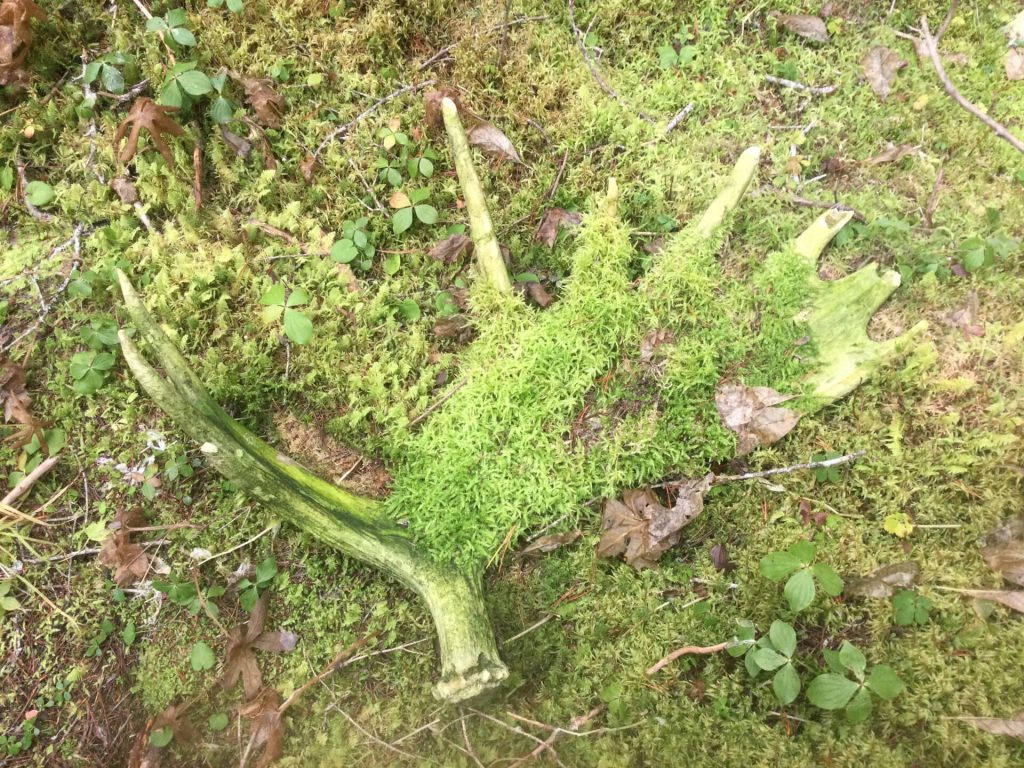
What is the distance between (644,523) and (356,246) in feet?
6.42

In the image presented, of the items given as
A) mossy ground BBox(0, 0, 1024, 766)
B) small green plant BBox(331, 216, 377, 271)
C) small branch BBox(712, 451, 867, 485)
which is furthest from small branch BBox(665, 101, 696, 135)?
small branch BBox(712, 451, 867, 485)

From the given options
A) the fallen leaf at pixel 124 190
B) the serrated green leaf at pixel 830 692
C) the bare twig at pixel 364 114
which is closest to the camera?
the serrated green leaf at pixel 830 692

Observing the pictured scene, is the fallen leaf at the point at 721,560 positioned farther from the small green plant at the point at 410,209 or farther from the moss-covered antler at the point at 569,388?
the small green plant at the point at 410,209

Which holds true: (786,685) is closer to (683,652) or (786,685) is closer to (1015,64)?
(683,652)

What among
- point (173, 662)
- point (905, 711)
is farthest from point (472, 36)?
point (905, 711)

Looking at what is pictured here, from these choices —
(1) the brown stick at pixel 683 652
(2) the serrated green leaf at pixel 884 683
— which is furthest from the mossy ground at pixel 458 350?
(2) the serrated green leaf at pixel 884 683

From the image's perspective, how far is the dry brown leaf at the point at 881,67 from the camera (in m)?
3.17

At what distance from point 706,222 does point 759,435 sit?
3.52 ft

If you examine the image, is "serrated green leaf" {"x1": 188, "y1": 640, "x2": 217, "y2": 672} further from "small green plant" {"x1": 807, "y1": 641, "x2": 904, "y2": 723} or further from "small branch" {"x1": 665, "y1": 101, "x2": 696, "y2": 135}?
"small branch" {"x1": 665, "y1": 101, "x2": 696, "y2": 135}

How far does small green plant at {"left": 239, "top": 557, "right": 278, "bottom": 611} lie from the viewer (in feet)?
8.60

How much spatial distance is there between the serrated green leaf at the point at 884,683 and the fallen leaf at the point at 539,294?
2.10 m

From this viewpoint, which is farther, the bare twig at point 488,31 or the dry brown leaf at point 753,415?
the bare twig at point 488,31

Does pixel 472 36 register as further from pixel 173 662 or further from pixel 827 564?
pixel 173 662

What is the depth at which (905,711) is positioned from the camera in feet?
7.63
